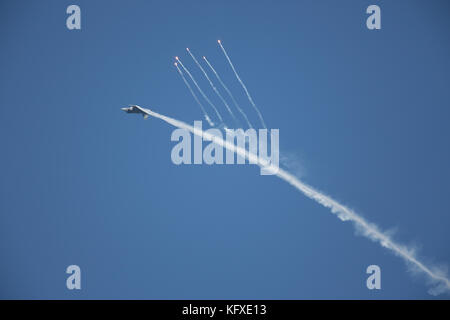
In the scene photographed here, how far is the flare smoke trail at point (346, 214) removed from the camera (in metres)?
30.6

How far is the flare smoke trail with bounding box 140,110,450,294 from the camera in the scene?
30.6m

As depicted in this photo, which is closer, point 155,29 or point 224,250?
point 224,250

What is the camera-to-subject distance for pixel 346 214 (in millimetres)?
32188

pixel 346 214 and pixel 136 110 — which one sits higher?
pixel 136 110

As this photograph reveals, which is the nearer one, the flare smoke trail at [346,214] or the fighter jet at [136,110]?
the flare smoke trail at [346,214]

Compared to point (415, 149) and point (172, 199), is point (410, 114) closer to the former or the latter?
point (415, 149)

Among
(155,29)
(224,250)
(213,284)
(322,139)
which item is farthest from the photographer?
(155,29)

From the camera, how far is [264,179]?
81.3m

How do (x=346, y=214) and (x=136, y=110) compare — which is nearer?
(x=346, y=214)

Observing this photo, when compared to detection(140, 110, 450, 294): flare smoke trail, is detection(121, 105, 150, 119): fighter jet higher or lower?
higher

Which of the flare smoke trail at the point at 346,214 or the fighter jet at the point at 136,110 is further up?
the fighter jet at the point at 136,110

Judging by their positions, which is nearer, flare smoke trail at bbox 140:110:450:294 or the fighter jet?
flare smoke trail at bbox 140:110:450:294
